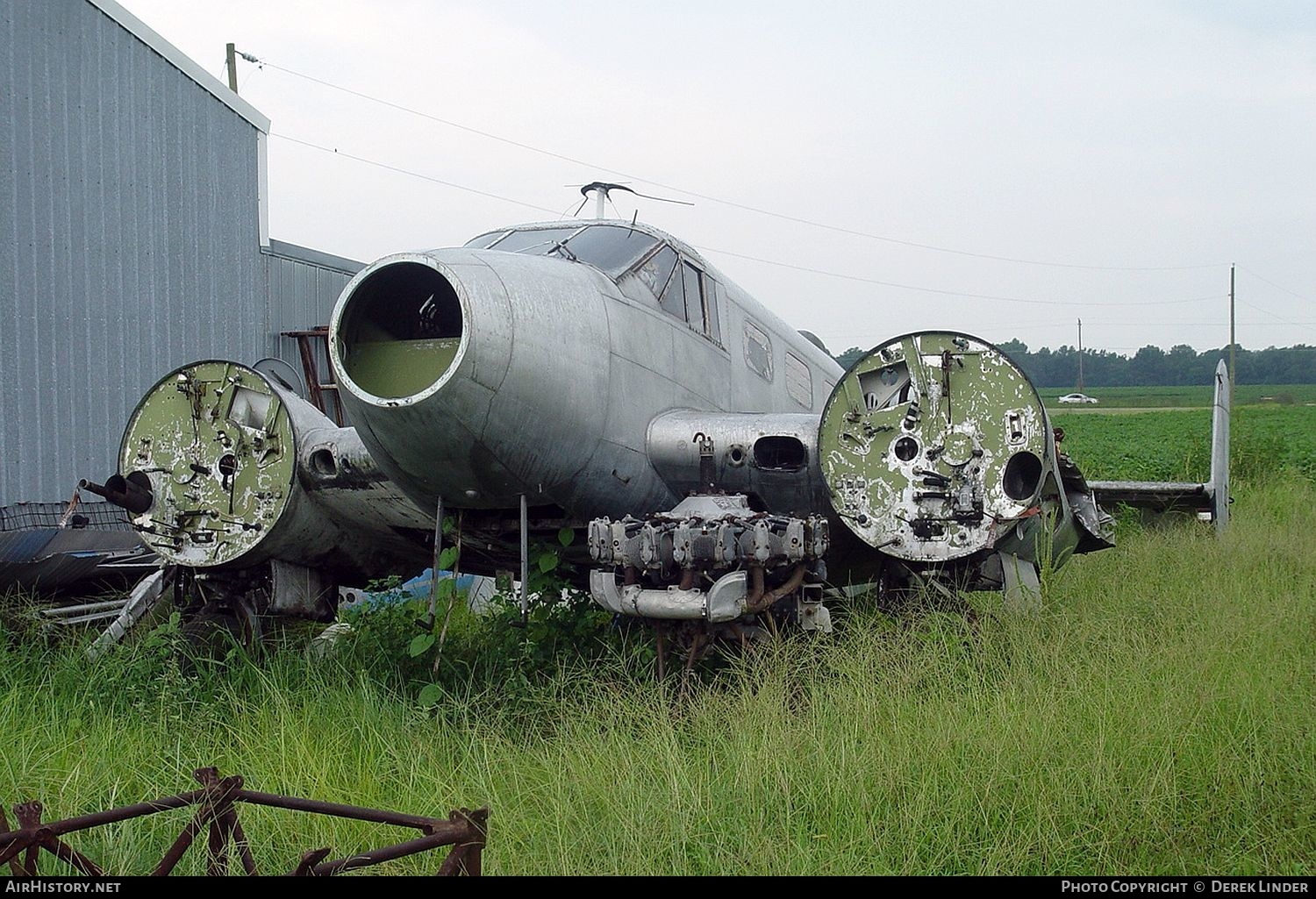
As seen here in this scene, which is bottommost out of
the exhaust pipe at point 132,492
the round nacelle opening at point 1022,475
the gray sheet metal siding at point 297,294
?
the exhaust pipe at point 132,492

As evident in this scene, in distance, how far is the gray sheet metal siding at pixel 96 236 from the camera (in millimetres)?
9500

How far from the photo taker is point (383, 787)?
4.35 metres

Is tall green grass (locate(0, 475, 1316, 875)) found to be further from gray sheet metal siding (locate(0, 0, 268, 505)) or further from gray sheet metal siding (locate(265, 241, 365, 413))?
gray sheet metal siding (locate(265, 241, 365, 413))

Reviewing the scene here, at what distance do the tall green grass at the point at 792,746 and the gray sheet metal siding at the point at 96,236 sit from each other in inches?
167

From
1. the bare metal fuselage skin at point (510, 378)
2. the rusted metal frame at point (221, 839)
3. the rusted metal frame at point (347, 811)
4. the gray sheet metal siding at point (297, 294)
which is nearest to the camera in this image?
the rusted metal frame at point (347, 811)

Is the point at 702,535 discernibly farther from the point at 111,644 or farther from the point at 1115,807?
the point at 111,644

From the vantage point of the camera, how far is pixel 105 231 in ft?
35.2

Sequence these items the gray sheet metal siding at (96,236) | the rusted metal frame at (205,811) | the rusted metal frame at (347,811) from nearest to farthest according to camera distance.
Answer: the rusted metal frame at (347,811) < the rusted metal frame at (205,811) < the gray sheet metal siding at (96,236)

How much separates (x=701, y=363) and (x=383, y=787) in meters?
3.19

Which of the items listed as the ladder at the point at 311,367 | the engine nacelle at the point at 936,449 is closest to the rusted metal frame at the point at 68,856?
the engine nacelle at the point at 936,449

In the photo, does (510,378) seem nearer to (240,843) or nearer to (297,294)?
(240,843)

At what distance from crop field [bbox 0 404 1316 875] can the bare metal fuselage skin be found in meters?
1.02

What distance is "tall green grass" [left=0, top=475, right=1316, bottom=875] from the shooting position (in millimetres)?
3512

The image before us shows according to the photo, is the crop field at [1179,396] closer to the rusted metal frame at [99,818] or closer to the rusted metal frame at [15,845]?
the rusted metal frame at [99,818]
